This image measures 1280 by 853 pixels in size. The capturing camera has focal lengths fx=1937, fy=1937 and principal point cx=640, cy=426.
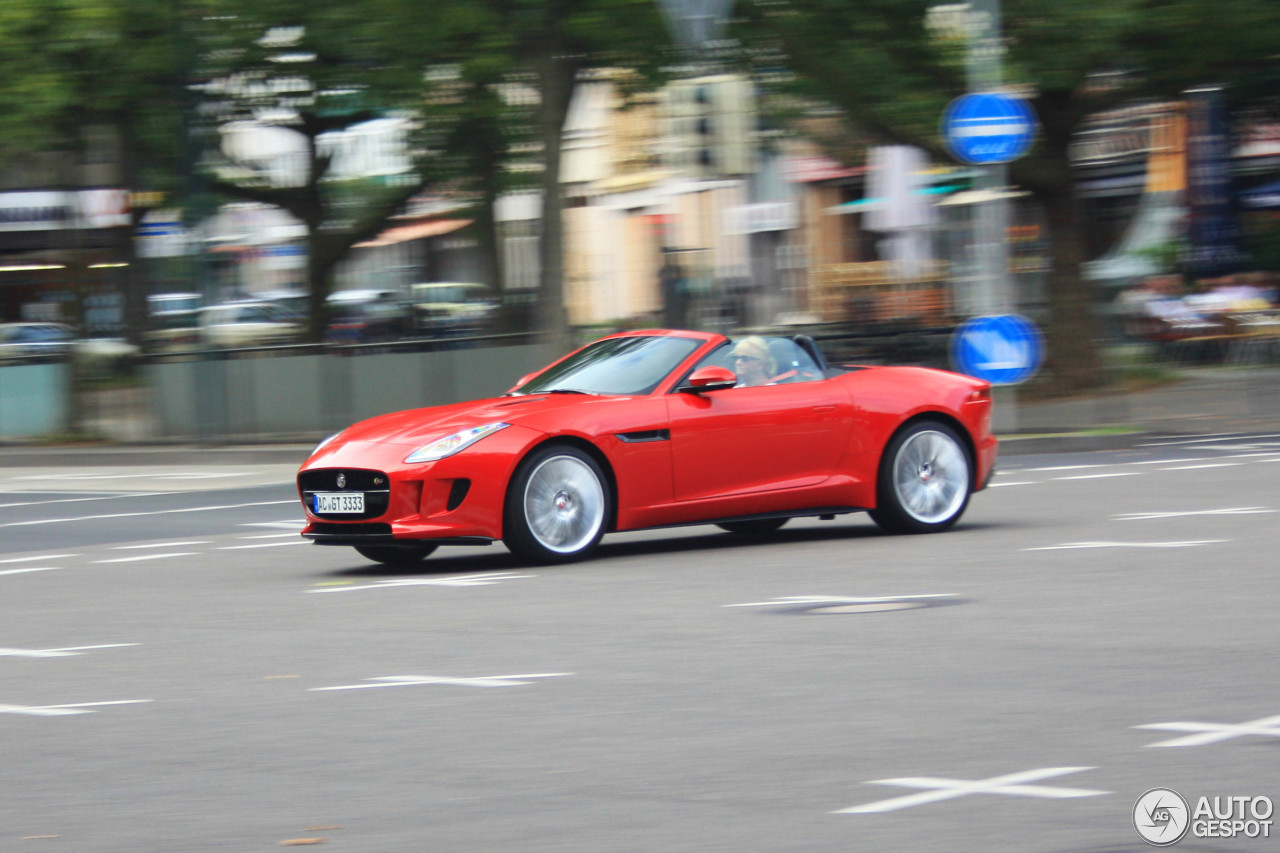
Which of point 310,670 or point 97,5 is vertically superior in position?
point 97,5

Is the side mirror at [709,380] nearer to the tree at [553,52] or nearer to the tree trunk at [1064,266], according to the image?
the tree at [553,52]

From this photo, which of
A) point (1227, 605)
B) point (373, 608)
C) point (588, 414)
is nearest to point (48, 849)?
point (373, 608)

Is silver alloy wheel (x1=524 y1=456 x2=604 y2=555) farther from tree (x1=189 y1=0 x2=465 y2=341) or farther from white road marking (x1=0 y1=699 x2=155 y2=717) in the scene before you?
tree (x1=189 y1=0 x2=465 y2=341)

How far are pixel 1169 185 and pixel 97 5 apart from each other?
2143 cm

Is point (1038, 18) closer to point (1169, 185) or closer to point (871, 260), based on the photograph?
point (871, 260)

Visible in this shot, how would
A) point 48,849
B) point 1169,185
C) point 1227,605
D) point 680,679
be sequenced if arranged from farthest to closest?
point 1169,185
point 1227,605
point 680,679
point 48,849

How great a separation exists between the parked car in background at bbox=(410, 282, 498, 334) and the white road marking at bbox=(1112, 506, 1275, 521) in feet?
38.1

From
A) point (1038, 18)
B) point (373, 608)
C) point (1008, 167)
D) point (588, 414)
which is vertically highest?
point (1038, 18)

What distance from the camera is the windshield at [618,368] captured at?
36.1ft

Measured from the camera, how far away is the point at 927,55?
22.1 metres

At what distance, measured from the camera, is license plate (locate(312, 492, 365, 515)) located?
10242mm

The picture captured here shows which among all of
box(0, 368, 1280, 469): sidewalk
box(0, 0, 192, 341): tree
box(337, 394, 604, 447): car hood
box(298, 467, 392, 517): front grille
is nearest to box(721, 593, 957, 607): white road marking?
box(337, 394, 604, 447): car hood

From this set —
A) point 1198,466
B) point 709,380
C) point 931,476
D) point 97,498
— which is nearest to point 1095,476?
point 1198,466

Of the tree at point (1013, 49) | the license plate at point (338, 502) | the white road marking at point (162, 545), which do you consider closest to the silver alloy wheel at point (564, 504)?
the license plate at point (338, 502)
